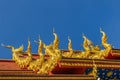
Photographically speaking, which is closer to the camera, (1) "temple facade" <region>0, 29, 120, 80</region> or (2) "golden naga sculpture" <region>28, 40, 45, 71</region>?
(1) "temple facade" <region>0, 29, 120, 80</region>

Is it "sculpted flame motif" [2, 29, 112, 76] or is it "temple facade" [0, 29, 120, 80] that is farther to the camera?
"sculpted flame motif" [2, 29, 112, 76]

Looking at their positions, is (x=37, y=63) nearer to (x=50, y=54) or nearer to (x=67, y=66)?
(x=50, y=54)

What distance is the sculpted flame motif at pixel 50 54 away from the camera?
17.1 m

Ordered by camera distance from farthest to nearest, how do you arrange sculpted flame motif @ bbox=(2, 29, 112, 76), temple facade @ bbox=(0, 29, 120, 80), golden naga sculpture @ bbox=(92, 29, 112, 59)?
golden naga sculpture @ bbox=(92, 29, 112, 59) < sculpted flame motif @ bbox=(2, 29, 112, 76) < temple facade @ bbox=(0, 29, 120, 80)

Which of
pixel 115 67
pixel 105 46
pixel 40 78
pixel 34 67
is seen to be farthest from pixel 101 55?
pixel 40 78

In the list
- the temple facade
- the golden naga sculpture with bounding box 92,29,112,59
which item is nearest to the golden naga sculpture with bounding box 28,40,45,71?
the temple facade

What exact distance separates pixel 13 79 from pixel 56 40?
5.91 m

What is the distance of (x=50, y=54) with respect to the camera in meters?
17.6

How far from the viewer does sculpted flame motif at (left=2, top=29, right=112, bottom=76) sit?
1709 centimetres

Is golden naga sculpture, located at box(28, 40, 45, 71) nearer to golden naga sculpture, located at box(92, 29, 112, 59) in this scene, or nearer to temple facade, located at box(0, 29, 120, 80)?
temple facade, located at box(0, 29, 120, 80)

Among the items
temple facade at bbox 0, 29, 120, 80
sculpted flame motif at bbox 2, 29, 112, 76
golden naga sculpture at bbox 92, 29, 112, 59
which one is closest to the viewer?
temple facade at bbox 0, 29, 120, 80

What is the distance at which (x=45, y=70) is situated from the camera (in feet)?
56.9

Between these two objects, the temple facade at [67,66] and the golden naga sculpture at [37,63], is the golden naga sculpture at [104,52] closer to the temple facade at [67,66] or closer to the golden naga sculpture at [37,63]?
the temple facade at [67,66]

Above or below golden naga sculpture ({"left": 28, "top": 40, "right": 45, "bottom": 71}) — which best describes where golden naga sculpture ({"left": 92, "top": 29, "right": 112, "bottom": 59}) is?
above
